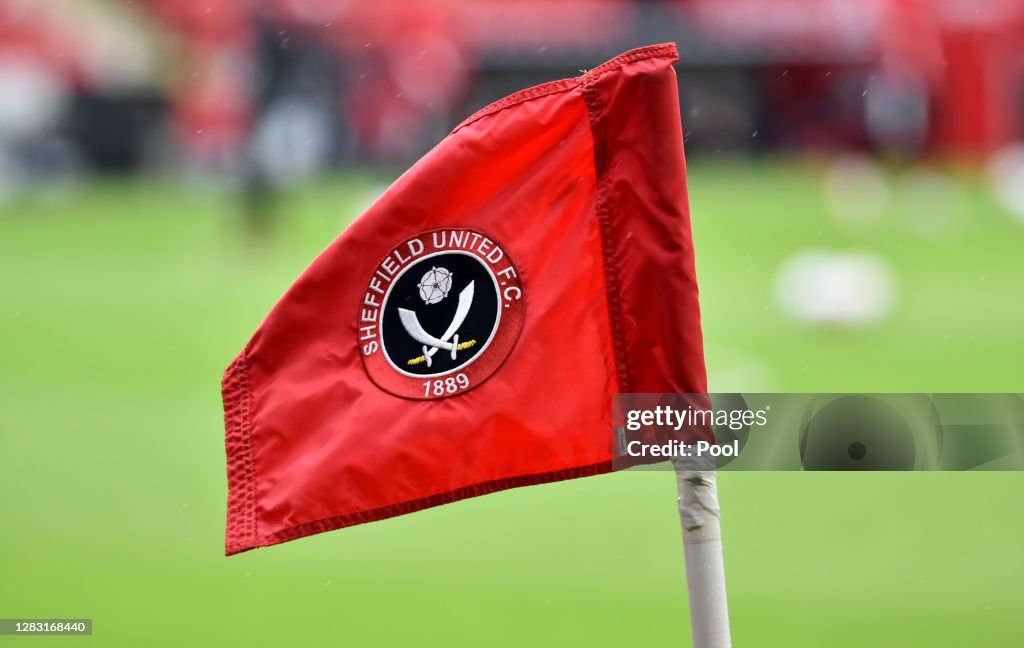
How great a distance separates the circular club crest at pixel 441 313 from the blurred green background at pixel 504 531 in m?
2.07

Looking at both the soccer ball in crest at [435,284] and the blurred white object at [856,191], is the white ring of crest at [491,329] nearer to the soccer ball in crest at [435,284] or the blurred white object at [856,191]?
the soccer ball in crest at [435,284]

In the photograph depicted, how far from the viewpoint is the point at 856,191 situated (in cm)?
1652

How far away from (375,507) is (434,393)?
0.70ft

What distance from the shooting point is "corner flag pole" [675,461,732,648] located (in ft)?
7.01

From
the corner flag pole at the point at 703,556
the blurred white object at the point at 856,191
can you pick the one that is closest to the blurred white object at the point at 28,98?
the blurred white object at the point at 856,191

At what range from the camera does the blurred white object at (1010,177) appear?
15.4 meters

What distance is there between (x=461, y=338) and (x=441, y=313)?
5 centimetres

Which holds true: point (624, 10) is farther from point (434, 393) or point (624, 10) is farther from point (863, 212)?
point (434, 393)

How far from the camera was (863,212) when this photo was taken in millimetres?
14586

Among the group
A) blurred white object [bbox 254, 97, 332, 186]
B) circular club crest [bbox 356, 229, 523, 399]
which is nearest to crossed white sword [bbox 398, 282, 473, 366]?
circular club crest [bbox 356, 229, 523, 399]

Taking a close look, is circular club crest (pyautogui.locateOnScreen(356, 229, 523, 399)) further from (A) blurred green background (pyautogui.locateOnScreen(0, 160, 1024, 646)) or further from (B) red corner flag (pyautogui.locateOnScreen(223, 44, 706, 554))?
(A) blurred green background (pyautogui.locateOnScreen(0, 160, 1024, 646))

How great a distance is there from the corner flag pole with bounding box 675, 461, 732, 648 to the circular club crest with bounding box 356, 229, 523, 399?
1.34ft

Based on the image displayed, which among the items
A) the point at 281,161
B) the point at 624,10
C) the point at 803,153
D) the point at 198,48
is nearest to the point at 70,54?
the point at 198,48

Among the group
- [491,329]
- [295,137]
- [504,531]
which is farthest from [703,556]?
[295,137]
